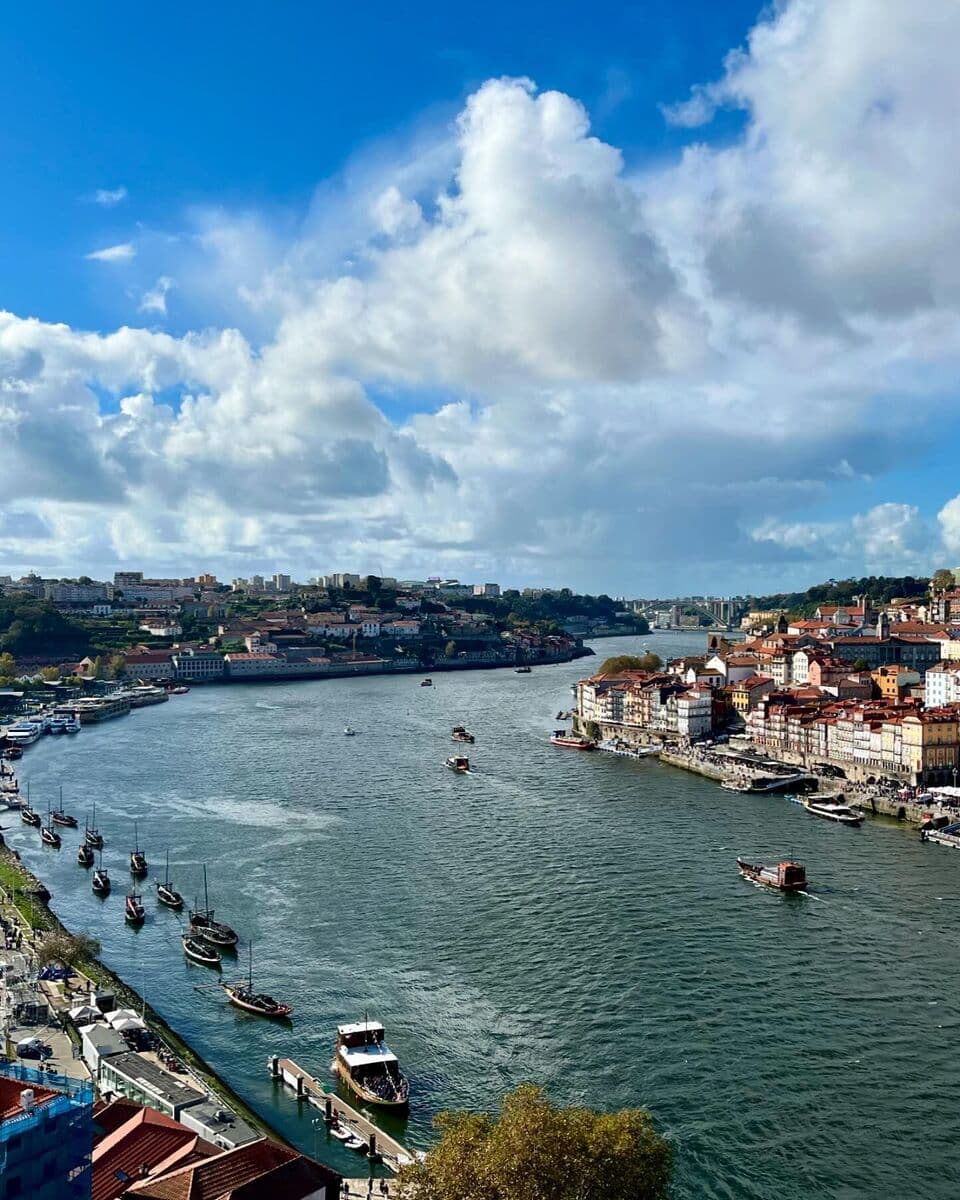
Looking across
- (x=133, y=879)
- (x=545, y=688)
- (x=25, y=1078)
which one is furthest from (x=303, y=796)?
(x=545, y=688)

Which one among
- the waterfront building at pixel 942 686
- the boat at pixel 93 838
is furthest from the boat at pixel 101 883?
the waterfront building at pixel 942 686

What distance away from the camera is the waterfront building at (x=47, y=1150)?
19.8 ft

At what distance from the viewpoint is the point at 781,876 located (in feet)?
59.1

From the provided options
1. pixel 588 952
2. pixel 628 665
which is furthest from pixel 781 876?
pixel 628 665

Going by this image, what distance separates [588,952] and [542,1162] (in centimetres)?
841

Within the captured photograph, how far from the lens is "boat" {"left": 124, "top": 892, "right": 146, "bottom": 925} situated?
17.1 m

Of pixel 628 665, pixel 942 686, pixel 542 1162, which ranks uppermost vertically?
pixel 942 686

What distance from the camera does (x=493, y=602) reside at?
379ft

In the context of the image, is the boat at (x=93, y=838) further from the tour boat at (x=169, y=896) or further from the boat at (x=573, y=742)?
the boat at (x=573, y=742)

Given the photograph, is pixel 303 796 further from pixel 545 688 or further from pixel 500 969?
pixel 545 688

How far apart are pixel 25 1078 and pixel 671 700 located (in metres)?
30.4

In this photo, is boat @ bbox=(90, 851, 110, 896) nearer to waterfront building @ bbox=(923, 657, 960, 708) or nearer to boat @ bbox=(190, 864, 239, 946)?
boat @ bbox=(190, 864, 239, 946)

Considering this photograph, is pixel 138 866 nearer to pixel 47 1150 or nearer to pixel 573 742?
pixel 47 1150

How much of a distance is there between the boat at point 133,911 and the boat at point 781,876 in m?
10.2
